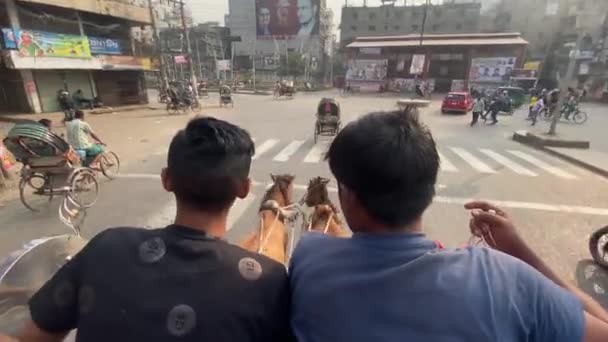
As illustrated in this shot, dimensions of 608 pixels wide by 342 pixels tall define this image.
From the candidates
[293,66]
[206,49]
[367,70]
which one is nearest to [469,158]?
[367,70]

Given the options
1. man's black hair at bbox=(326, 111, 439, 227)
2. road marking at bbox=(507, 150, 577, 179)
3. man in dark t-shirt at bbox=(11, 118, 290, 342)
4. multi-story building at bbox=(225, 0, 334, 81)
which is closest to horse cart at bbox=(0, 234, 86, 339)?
man in dark t-shirt at bbox=(11, 118, 290, 342)

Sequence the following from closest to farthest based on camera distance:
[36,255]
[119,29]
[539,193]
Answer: [36,255], [539,193], [119,29]

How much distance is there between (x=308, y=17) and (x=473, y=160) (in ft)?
181

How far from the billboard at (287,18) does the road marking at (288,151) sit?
52448mm

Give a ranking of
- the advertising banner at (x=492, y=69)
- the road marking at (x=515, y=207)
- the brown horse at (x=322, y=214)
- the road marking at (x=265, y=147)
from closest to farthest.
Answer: the brown horse at (x=322, y=214) → the road marking at (x=515, y=207) → the road marking at (x=265, y=147) → the advertising banner at (x=492, y=69)

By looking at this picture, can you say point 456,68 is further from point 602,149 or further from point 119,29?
point 119,29

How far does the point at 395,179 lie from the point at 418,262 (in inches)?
9.8

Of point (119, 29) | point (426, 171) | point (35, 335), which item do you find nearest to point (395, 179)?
point (426, 171)

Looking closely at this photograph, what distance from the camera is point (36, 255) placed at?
2020mm

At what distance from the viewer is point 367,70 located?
126ft

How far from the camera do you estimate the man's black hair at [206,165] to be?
129 cm

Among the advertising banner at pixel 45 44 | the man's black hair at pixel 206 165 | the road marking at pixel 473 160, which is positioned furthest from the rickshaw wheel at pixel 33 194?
the advertising banner at pixel 45 44

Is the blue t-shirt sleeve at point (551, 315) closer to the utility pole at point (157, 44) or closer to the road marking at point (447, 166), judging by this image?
the road marking at point (447, 166)

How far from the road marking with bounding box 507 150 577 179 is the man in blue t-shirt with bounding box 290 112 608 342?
7.81 meters
